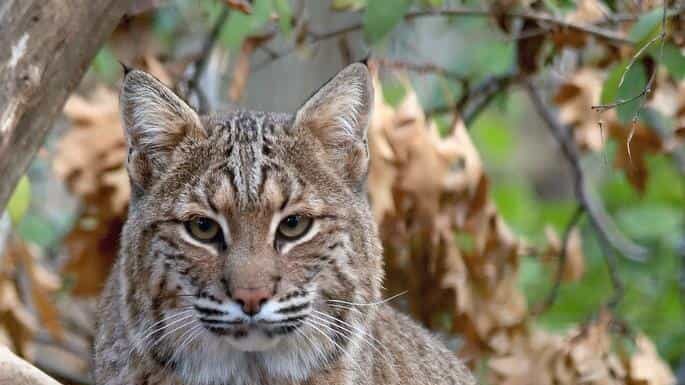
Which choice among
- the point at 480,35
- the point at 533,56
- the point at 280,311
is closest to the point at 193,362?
the point at 280,311

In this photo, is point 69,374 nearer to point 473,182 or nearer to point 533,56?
point 473,182

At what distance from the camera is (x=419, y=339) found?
663cm

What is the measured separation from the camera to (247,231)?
5.32 metres

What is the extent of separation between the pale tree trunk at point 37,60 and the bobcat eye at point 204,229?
757 mm

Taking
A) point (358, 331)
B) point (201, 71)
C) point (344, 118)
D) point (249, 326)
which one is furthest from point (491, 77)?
point (249, 326)

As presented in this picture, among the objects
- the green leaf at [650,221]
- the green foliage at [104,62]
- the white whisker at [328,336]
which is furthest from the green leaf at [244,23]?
the green leaf at [650,221]

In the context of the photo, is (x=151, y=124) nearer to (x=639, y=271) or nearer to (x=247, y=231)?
(x=247, y=231)

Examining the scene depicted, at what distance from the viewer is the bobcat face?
5289 mm

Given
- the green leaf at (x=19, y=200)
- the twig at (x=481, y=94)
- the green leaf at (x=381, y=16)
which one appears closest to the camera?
the green leaf at (x=19, y=200)

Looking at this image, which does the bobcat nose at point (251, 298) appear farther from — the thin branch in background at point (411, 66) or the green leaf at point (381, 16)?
the thin branch in background at point (411, 66)

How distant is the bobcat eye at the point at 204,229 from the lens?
5371 millimetres

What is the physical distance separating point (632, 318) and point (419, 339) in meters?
3.68

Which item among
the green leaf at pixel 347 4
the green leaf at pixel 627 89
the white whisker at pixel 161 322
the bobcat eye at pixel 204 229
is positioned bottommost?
the white whisker at pixel 161 322

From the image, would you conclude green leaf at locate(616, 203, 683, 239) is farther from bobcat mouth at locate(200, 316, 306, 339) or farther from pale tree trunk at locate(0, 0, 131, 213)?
pale tree trunk at locate(0, 0, 131, 213)
